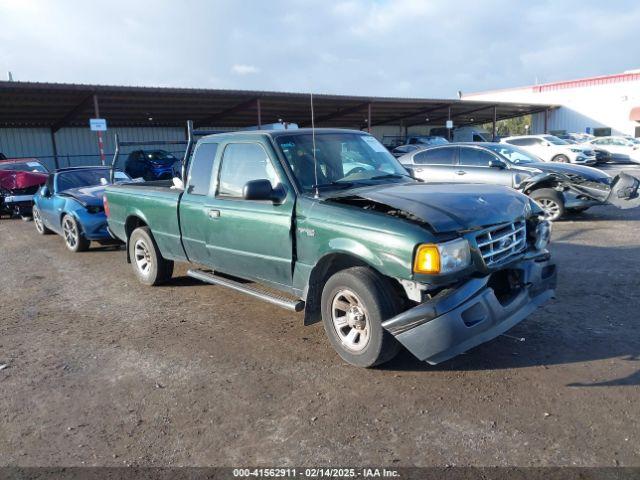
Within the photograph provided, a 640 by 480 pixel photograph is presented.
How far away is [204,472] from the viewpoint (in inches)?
113

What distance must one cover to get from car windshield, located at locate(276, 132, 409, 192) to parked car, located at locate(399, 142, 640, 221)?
3890 mm

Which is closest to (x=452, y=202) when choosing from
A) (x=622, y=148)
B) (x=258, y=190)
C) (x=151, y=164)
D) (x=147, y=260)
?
(x=258, y=190)

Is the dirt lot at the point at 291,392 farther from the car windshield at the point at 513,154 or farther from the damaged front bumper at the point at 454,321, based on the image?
the car windshield at the point at 513,154

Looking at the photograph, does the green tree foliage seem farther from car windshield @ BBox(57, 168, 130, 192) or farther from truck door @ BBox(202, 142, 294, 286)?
truck door @ BBox(202, 142, 294, 286)

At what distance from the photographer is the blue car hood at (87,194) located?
29.3 ft

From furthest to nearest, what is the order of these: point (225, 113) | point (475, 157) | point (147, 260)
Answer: point (225, 113) → point (475, 157) → point (147, 260)

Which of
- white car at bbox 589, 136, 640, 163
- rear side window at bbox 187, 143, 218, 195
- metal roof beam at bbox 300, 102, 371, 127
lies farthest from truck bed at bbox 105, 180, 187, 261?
white car at bbox 589, 136, 640, 163

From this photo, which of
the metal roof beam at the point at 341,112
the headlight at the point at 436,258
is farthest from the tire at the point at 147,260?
the metal roof beam at the point at 341,112

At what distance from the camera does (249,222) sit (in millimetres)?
4738

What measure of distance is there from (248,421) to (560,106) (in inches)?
1890

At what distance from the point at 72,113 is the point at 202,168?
24455 millimetres

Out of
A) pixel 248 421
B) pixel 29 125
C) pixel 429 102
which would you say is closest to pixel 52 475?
pixel 248 421

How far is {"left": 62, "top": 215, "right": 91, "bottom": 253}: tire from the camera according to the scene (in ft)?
29.7

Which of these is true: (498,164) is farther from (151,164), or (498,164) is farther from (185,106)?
(185,106)
